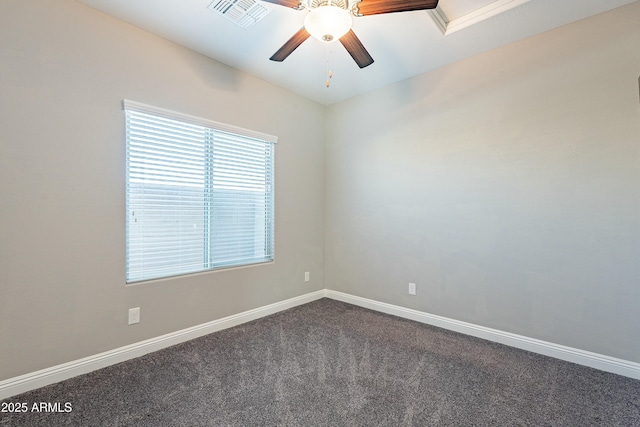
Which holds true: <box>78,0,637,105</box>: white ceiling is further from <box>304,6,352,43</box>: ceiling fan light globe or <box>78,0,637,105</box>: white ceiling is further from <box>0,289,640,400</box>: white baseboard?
<box>0,289,640,400</box>: white baseboard

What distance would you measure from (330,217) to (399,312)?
1484 mm

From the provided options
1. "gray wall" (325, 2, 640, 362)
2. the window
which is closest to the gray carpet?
"gray wall" (325, 2, 640, 362)

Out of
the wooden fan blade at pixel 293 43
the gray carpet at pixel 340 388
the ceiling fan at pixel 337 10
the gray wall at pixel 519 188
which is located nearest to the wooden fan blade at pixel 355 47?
the ceiling fan at pixel 337 10

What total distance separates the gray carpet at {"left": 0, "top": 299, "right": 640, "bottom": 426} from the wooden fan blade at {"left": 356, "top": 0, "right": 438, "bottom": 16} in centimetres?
231

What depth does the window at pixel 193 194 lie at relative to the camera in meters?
2.36

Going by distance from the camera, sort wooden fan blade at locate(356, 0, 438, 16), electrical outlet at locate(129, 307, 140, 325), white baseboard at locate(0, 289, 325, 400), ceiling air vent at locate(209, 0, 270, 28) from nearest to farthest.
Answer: wooden fan blade at locate(356, 0, 438, 16), white baseboard at locate(0, 289, 325, 400), ceiling air vent at locate(209, 0, 270, 28), electrical outlet at locate(129, 307, 140, 325)

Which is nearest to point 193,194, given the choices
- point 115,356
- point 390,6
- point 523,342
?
point 115,356

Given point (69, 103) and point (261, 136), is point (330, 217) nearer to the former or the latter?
point (261, 136)

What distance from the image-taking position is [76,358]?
2.05 metres

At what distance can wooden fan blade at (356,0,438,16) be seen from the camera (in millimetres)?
1549

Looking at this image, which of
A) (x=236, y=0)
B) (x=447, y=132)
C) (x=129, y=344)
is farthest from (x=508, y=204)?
(x=129, y=344)

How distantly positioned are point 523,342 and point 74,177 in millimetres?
3808

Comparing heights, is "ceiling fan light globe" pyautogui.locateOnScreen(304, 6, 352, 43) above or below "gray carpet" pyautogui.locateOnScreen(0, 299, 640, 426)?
above

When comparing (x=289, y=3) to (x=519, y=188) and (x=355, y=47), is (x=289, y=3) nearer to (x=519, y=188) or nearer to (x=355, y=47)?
(x=355, y=47)
